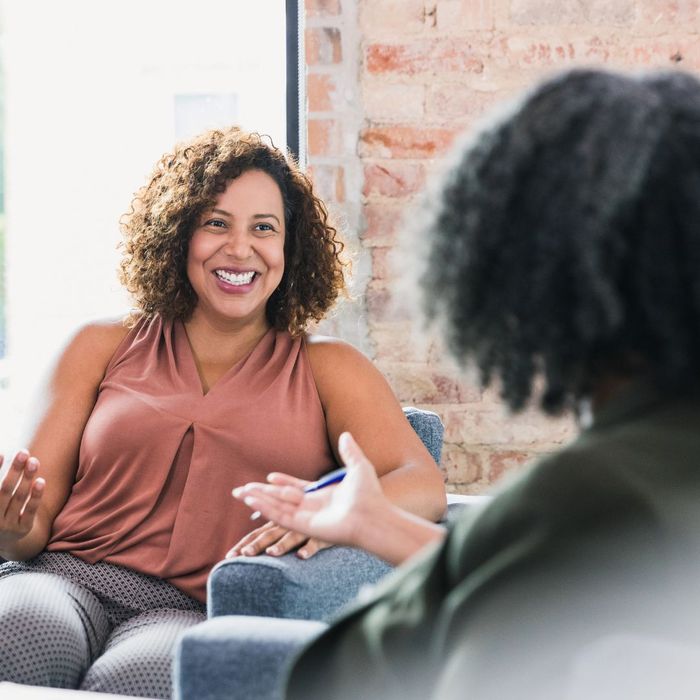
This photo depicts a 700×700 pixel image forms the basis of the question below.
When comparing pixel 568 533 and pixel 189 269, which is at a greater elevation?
pixel 189 269

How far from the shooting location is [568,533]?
0.66 meters

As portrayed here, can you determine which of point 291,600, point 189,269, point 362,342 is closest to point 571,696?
point 291,600

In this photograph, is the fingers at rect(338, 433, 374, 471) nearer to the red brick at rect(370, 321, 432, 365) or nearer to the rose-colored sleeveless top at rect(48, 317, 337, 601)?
the rose-colored sleeveless top at rect(48, 317, 337, 601)

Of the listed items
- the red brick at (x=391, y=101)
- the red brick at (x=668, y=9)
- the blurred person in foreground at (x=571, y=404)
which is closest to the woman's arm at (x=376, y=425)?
the red brick at (x=391, y=101)

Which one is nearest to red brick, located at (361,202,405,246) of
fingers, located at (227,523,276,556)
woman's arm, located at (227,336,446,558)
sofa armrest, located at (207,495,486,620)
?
woman's arm, located at (227,336,446,558)

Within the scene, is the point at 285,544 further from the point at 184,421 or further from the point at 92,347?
the point at 92,347

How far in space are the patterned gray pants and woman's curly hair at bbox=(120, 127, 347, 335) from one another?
53 centimetres

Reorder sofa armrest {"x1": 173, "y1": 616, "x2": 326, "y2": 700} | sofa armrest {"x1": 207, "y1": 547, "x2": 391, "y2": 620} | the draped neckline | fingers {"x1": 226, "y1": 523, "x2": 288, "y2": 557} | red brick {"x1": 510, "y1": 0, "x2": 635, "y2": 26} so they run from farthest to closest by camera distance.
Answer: red brick {"x1": 510, "y1": 0, "x2": 635, "y2": 26} < the draped neckline < fingers {"x1": 226, "y1": 523, "x2": 288, "y2": 557} < sofa armrest {"x1": 207, "y1": 547, "x2": 391, "y2": 620} < sofa armrest {"x1": 173, "y1": 616, "x2": 326, "y2": 700}

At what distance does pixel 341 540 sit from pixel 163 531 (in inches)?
30.1

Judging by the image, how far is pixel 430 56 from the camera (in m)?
2.29

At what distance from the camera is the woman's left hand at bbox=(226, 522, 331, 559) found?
145 centimetres

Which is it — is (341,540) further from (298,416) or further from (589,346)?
(298,416)

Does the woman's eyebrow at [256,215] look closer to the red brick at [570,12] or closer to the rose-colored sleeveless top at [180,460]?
the rose-colored sleeveless top at [180,460]

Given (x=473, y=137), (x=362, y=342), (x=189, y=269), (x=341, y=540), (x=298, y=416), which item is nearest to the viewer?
(x=473, y=137)
